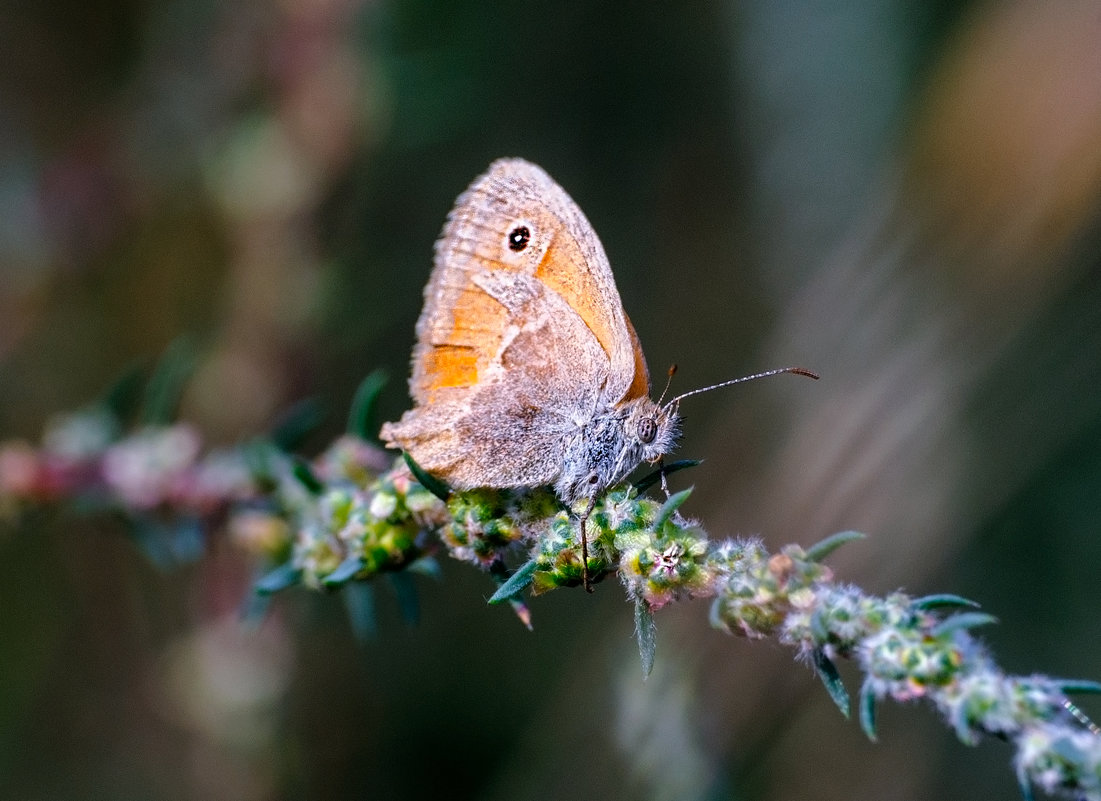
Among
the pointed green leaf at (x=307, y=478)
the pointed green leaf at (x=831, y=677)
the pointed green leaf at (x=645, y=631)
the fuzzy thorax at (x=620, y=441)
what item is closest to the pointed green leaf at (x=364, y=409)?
the pointed green leaf at (x=307, y=478)

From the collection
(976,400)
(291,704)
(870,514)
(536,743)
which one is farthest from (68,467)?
(976,400)

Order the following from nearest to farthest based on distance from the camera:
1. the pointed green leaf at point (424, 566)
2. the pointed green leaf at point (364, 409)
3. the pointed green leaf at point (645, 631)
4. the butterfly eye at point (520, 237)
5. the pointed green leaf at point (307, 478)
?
the pointed green leaf at point (645, 631) < the pointed green leaf at point (424, 566) < the pointed green leaf at point (307, 478) < the pointed green leaf at point (364, 409) < the butterfly eye at point (520, 237)

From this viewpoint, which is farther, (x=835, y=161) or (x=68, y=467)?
(x=835, y=161)

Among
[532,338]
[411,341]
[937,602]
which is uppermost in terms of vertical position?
[937,602]

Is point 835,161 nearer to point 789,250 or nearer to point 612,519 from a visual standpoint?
point 789,250

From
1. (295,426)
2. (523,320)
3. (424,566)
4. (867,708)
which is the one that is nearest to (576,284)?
(523,320)

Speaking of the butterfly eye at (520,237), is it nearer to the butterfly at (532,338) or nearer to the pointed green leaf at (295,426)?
the butterfly at (532,338)

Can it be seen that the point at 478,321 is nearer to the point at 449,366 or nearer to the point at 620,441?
the point at 449,366
